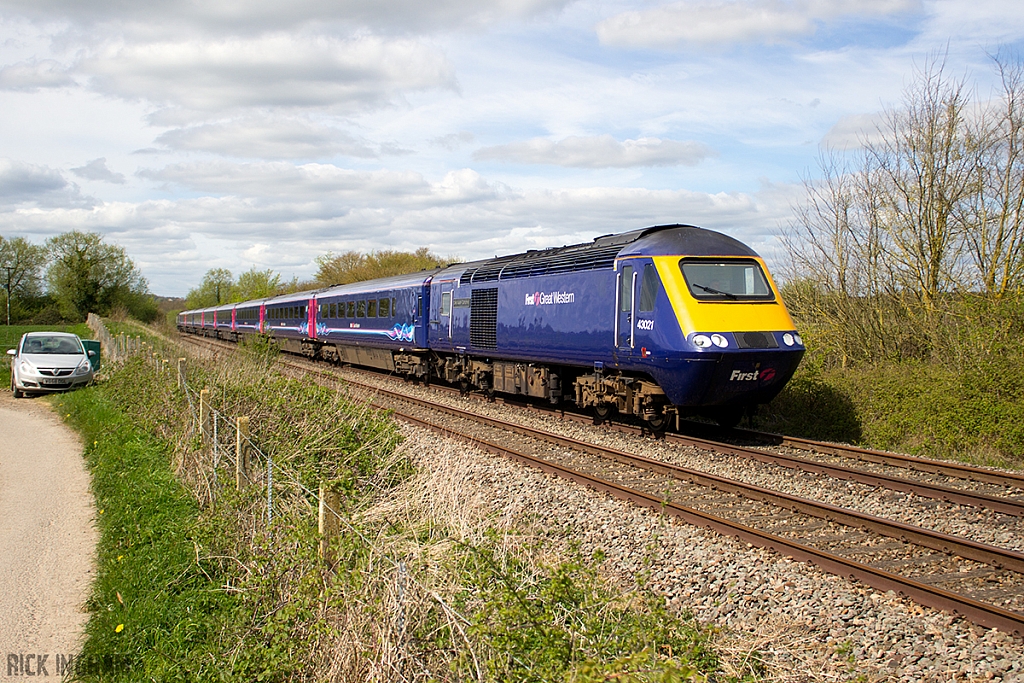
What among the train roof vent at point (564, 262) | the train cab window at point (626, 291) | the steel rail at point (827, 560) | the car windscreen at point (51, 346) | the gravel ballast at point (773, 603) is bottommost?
the gravel ballast at point (773, 603)

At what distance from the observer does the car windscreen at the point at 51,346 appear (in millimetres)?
19844

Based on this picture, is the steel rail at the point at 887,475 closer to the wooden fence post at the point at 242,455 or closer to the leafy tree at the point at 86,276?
the wooden fence post at the point at 242,455

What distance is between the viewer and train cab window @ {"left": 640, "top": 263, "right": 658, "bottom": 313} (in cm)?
1127

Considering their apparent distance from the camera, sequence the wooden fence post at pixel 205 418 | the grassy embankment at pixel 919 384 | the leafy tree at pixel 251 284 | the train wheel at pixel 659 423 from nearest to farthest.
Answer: the wooden fence post at pixel 205 418 → the grassy embankment at pixel 919 384 → the train wheel at pixel 659 423 → the leafy tree at pixel 251 284

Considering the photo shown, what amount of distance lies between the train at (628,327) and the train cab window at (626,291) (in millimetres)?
15

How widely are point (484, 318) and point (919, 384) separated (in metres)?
8.49

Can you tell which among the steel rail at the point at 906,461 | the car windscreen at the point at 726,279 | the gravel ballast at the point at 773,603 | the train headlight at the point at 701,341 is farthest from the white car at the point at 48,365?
the steel rail at the point at 906,461

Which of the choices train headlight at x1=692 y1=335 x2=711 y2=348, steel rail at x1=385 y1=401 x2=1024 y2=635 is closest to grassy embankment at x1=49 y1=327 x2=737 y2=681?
steel rail at x1=385 y1=401 x2=1024 y2=635

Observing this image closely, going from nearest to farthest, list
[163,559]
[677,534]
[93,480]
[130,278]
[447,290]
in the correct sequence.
A: [163,559]
[677,534]
[93,480]
[447,290]
[130,278]

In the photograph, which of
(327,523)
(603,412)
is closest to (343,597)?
(327,523)

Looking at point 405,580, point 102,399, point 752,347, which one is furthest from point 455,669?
point 102,399

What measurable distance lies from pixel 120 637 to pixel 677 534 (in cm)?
486

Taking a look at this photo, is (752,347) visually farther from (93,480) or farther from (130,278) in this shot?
(130,278)

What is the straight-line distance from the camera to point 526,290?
598 inches
